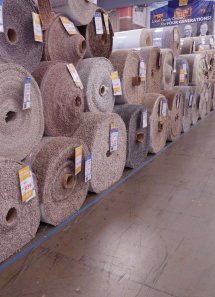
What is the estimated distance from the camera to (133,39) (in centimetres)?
294

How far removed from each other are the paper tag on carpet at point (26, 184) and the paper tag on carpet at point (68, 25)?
93 centimetres

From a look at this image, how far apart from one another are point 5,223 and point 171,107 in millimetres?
2126

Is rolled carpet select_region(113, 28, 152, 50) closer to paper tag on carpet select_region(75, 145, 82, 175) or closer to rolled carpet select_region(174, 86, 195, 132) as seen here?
rolled carpet select_region(174, 86, 195, 132)

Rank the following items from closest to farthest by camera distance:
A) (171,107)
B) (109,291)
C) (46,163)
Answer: (109,291), (46,163), (171,107)

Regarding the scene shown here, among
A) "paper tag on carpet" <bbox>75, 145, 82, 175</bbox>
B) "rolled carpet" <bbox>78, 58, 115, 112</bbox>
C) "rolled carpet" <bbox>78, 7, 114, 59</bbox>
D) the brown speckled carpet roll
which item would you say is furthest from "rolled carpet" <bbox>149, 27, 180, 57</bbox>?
"paper tag on carpet" <bbox>75, 145, 82, 175</bbox>

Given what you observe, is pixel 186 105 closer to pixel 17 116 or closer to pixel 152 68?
pixel 152 68

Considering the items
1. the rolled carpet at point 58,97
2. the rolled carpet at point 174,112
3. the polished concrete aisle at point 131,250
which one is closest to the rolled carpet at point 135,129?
the polished concrete aisle at point 131,250

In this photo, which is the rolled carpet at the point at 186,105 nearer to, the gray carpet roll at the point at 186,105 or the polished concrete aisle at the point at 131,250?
the gray carpet roll at the point at 186,105

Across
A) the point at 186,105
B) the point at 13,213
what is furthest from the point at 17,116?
the point at 186,105

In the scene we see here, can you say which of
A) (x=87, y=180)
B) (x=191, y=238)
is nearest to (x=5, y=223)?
(x=87, y=180)

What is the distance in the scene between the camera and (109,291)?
0.94 metres

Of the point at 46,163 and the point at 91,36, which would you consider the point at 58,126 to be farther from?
the point at 91,36

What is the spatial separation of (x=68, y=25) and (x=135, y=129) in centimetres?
87

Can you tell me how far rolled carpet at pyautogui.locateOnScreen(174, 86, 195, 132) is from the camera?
3180 mm
